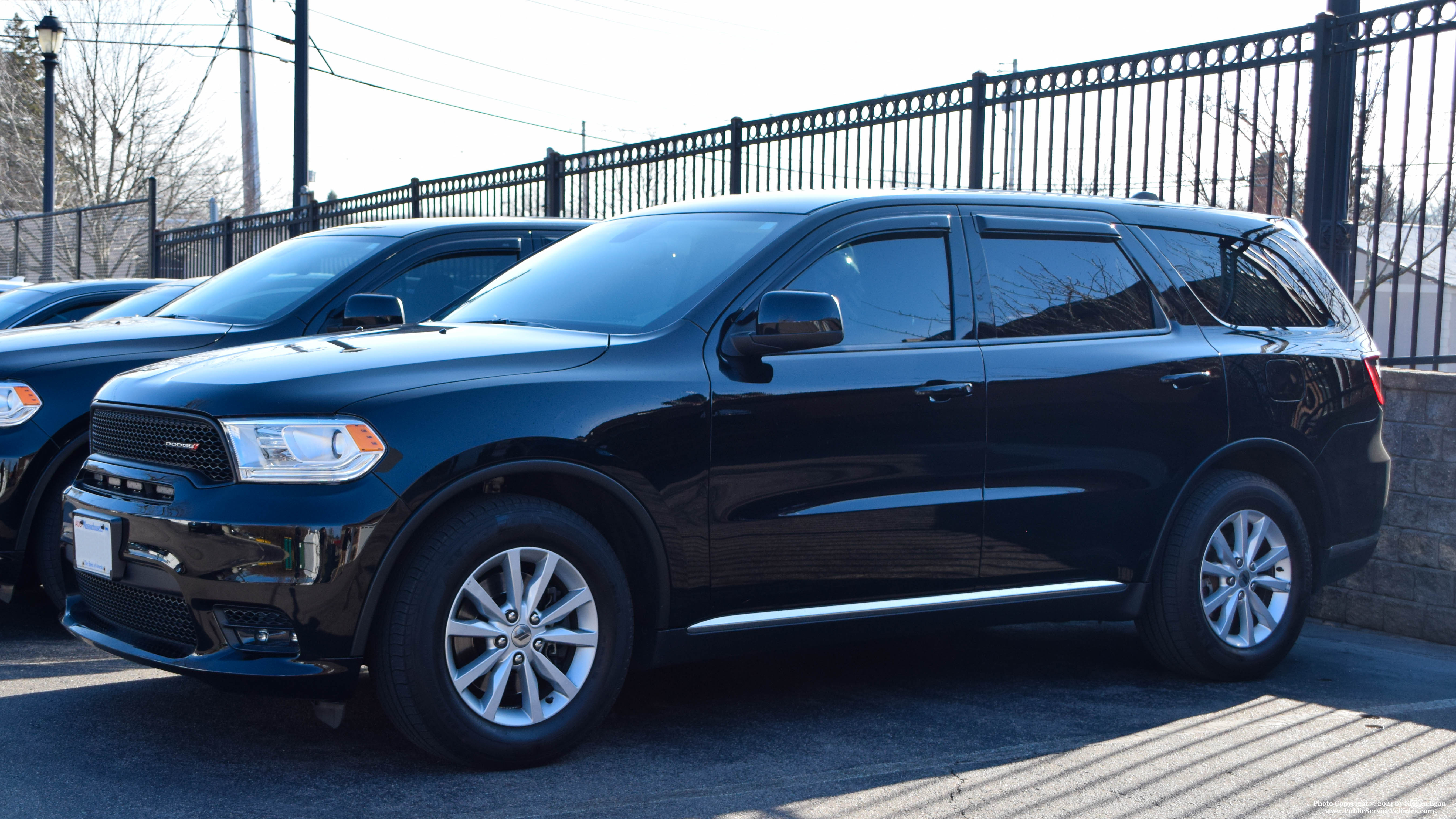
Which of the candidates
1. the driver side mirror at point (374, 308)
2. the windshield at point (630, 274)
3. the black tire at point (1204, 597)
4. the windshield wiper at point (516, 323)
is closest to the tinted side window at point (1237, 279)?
the black tire at point (1204, 597)

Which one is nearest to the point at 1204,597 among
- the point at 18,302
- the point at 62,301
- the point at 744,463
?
the point at 744,463

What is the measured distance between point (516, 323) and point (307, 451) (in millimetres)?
1210

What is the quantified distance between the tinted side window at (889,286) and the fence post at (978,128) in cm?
360

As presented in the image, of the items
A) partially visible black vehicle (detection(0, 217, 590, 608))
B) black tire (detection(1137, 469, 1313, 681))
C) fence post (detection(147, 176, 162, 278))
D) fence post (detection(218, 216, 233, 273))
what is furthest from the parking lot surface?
fence post (detection(147, 176, 162, 278))

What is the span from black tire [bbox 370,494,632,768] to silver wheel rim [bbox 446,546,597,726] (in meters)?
0.01

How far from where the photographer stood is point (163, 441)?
13.4ft

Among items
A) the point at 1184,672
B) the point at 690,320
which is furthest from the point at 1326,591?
the point at 690,320

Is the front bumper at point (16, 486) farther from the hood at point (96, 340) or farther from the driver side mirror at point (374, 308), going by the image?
the driver side mirror at point (374, 308)

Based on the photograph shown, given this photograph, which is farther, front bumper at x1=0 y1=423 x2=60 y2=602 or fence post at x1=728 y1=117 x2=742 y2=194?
fence post at x1=728 y1=117 x2=742 y2=194

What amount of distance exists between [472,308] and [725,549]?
1515 mm

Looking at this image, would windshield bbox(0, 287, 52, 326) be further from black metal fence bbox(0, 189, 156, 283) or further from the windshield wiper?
black metal fence bbox(0, 189, 156, 283)

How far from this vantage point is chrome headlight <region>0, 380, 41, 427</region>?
5680 mm

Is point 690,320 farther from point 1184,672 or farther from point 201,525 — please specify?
point 1184,672

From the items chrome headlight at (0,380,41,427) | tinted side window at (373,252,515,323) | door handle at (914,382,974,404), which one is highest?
tinted side window at (373,252,515,323)
